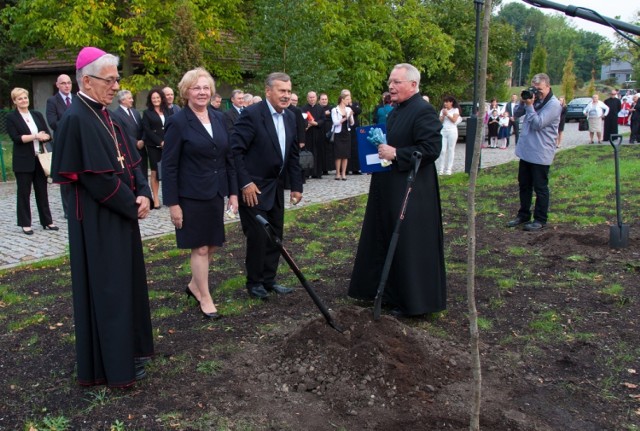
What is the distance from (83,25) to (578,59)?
120 metres

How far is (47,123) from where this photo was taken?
9.86 metres

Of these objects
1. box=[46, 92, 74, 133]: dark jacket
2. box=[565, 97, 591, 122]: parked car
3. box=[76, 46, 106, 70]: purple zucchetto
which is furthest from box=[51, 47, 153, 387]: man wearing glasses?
box=[565, 97, 591, 122]: parked car

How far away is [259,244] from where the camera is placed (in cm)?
586

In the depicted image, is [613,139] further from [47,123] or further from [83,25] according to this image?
[83,25]

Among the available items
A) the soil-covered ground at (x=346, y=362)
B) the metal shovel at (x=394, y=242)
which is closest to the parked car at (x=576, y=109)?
the soil-covered ground at (x=346, y=362)

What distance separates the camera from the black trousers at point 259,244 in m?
5.81

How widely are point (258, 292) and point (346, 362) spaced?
197 cm

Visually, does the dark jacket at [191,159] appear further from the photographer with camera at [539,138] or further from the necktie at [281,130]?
the photographer with camera at [539,138]

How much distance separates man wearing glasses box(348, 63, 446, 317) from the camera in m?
5.22

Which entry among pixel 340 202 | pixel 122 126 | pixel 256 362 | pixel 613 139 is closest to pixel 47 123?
pixel 340 202

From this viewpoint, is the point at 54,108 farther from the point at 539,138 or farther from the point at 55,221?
the point at 539,138

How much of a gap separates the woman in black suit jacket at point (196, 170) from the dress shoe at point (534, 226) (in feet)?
16.8

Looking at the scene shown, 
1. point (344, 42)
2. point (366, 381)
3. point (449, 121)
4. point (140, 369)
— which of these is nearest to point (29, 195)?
point (140, 369)

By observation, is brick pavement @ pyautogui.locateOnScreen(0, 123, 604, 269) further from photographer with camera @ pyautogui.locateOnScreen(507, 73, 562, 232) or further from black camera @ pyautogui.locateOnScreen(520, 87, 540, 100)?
black camera @ pyautogui.locateOnScreen(520, 87, 540, 100)
